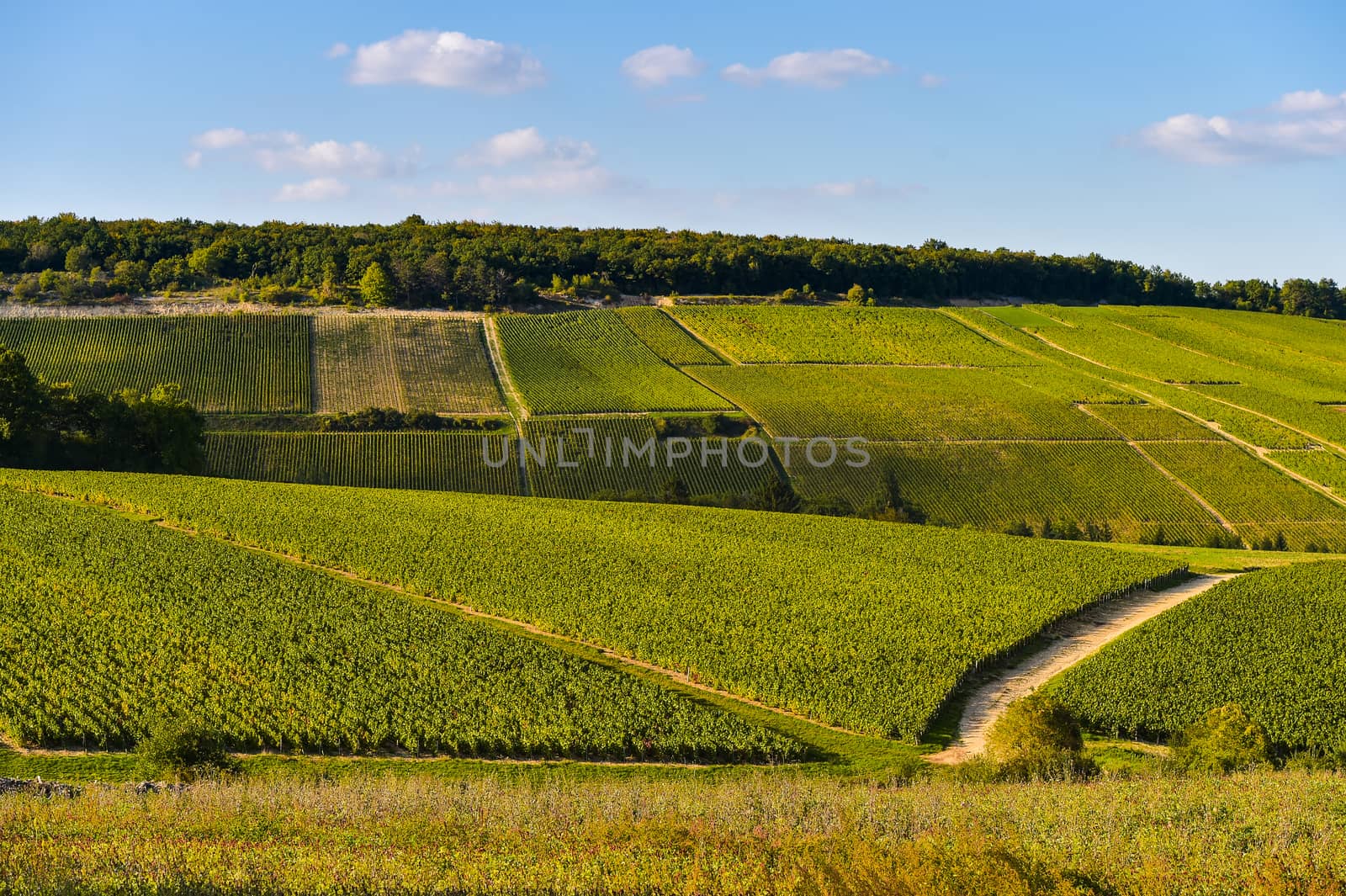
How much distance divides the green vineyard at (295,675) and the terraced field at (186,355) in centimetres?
4623

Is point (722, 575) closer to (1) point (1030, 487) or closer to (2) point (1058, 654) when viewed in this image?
(2) point (1058, 654)

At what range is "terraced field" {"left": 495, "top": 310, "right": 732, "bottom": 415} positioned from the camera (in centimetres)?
8825

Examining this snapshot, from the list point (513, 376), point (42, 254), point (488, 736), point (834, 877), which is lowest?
point (488, 736)

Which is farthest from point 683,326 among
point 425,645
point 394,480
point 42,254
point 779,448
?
point 425,645

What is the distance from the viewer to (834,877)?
18062 mm

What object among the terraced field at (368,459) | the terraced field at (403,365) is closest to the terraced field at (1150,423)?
the terraced field at (368,459)

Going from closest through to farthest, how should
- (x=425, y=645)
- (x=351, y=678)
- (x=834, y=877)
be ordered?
(x=834, y=877), (x=351, y=678), (x=425, y=645)

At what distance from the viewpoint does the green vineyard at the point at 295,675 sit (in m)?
29.5

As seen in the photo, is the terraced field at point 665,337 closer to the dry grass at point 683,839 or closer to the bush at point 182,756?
the bush at point 182,756

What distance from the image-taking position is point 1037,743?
2811 centimetres

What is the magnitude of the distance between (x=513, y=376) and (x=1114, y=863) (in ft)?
257

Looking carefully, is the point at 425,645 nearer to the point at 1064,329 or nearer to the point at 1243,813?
the point at 1243,813

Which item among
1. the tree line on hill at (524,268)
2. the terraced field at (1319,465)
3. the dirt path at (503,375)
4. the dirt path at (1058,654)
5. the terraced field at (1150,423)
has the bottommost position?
the dirt path at (1058,654)

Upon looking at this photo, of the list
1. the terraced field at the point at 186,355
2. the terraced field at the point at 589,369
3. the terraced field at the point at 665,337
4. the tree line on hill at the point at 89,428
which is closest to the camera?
the tree line on hill at the point at 89,428
